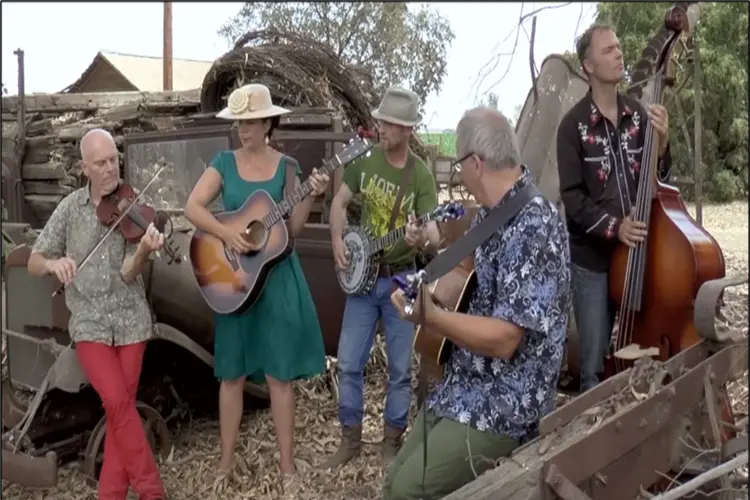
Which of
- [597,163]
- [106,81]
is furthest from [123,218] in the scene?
[106,81]

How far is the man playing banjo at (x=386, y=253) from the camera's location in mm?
3816

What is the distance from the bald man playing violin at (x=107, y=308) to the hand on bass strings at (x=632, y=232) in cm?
196

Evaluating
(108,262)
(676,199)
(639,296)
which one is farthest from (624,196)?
(108,262)

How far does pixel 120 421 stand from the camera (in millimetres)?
3434

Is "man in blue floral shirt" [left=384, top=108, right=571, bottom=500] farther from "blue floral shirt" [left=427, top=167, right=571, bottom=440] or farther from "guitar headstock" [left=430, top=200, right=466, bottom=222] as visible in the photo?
"guitar headstock" [left=430, top=200, right=466, bottom=222]

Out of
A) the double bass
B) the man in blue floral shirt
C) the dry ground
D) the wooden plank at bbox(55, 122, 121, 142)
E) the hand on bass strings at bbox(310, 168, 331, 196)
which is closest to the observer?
the man in blue floral shirt

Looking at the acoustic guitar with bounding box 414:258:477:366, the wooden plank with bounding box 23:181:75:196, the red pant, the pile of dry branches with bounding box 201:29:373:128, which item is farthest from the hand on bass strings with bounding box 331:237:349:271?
the wooden plank with bounding box 23:181:75:196

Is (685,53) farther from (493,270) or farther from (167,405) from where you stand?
(167,405)

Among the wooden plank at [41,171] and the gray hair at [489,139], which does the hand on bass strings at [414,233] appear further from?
the wooden plank at [41,171]

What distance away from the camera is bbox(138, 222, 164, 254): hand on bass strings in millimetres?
3242

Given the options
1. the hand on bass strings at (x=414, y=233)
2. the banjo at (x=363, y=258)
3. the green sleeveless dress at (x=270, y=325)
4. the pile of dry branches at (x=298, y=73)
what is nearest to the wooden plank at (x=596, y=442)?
the hand on bass strings at (x=414, y=233)

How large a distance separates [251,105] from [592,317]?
179 cm

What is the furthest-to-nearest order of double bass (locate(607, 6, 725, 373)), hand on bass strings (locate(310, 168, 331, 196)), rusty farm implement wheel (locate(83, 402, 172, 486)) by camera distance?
rusty farm implement wheel (locate(83, 402, 172, 486)), hand on bass strings (locate(310, 168, 331, 196)), double bass (locate(607, 6, 725, 373))

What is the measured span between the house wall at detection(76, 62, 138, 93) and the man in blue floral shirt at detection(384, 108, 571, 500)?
15.7 metres
